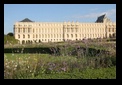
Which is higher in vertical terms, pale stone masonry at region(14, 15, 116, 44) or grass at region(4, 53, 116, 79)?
pale stone masonry at region(14, 15, 116, 44)

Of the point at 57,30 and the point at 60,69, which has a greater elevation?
the point at 57,30

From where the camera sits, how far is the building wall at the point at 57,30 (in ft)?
227

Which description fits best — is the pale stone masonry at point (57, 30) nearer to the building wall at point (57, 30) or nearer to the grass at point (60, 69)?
the building wall at point (57, 30)

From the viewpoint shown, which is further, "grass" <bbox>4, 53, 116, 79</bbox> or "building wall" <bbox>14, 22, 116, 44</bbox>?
"building wall" <bbox>14, 22, 116, 44</bbox>

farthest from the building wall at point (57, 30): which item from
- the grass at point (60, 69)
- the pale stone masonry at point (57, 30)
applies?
the grass at point (60, 69)

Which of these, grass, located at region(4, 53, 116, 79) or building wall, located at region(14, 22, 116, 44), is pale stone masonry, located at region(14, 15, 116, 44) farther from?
grass, located at region(4, 53, 116, 79)

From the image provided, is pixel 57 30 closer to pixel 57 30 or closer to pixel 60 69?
pixel 57 30

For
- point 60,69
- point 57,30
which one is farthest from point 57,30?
point 60,69

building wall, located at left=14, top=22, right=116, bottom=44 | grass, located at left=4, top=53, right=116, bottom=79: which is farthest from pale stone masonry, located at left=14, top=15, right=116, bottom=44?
grass, located at left=4, top=53, right=116, bottom=79

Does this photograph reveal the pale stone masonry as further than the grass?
Yes

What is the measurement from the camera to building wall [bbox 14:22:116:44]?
227 ft

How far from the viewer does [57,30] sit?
73.1 metres

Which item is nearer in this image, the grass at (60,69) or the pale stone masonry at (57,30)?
the grass at (60,69)
